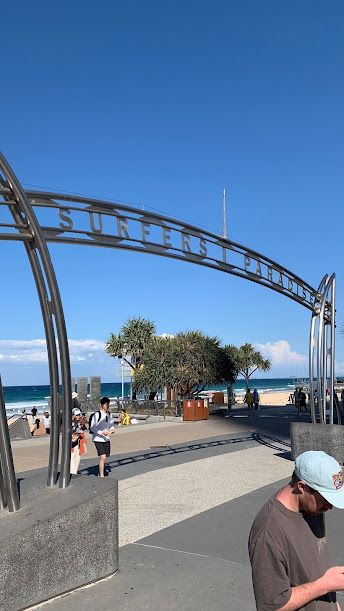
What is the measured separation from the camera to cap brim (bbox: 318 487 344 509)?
2.15m

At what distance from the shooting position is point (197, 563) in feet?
16.1

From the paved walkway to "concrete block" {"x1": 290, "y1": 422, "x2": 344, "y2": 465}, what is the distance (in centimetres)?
54

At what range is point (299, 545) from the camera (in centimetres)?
220

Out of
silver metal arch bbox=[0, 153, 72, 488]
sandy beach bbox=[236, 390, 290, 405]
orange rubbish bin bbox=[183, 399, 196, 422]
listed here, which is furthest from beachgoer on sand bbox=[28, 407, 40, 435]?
sandy beach bbox=[236, 390, 290, 405]

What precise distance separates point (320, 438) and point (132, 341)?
36.4m

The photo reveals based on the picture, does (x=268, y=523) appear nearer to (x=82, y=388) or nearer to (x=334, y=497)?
(x=334, y=497)

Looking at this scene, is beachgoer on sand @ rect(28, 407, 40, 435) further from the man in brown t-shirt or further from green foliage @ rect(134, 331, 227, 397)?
the man in brown t-shirt

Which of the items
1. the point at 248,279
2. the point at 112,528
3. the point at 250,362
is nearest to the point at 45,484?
the point at 112,528

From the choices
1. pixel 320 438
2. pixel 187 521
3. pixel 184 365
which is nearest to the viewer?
pixel 187 521

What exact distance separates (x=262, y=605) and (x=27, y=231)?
357 centimetres

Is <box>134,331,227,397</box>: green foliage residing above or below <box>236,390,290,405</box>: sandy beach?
above

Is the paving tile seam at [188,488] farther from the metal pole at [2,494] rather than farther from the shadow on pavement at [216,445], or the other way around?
the metal pole at [2,494]

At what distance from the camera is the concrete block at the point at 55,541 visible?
146 inches

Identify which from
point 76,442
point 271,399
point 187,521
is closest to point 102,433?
point 76,442
